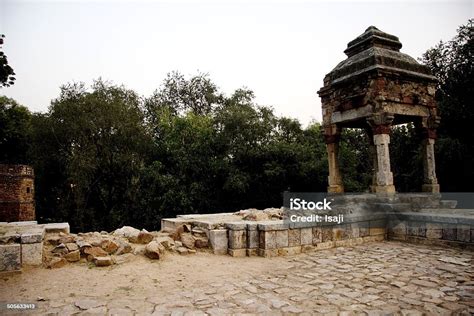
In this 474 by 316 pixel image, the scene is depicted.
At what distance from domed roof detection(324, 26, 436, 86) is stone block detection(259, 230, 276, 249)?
5.37 meters

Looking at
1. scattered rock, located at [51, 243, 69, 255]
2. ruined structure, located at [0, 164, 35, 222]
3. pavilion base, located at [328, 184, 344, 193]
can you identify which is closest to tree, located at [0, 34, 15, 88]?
ruined structure, located at [0, 164, 35, 222]

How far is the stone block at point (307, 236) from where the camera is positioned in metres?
6.53

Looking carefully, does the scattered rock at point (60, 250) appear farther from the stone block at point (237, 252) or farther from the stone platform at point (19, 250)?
the stone block at point (237, 252)

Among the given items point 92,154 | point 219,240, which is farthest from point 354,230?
point 92,154

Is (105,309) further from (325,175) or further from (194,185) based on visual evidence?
→ (325,175)

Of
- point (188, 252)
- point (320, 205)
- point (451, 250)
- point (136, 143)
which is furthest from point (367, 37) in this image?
point (136, 143)

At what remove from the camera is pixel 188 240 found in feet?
20.2

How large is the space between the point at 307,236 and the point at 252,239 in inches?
50.7

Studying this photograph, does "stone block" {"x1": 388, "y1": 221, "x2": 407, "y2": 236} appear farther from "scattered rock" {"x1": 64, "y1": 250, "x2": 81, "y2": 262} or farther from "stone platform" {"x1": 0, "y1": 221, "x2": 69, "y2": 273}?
"stone platform" {"x1": 0, "y1": 221, "x2": 69, "y2": 273}

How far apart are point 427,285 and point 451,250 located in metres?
2.83

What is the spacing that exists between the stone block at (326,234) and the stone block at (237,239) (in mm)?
1863

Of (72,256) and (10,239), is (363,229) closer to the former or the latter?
(72,256)

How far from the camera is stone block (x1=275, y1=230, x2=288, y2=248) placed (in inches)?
243

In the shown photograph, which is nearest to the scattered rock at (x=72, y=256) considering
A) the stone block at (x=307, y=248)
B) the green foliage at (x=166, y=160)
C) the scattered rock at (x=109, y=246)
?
the scattered rock at (x=109, y=246)
